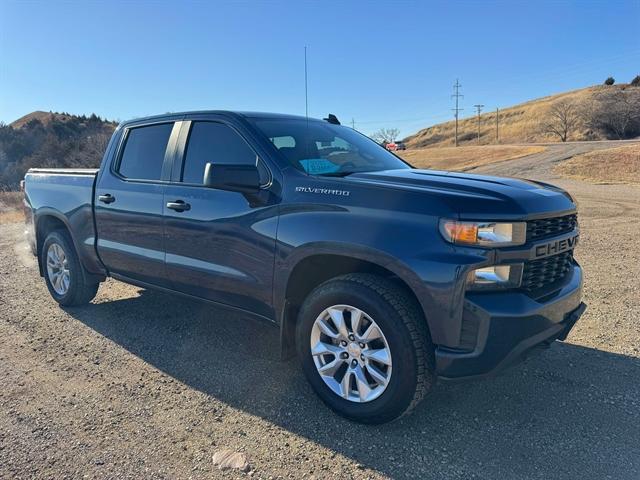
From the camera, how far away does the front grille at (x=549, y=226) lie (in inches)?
111

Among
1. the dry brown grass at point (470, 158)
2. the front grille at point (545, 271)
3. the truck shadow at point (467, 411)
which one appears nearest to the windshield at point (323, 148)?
the front grille at point (545, 271)

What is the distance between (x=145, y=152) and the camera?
4.52 metres

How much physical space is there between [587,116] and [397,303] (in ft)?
237

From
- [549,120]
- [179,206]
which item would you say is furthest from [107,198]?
[549,120]

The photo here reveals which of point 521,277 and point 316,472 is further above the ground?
point 521,277

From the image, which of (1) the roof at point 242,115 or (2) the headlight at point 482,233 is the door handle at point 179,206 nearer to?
(1) the roof at point 242,115

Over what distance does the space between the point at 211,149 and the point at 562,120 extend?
252 ft

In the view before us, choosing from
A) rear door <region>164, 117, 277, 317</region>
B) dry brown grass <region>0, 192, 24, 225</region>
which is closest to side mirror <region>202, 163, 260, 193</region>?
rear door <region>164, 117, 277, 317</region>

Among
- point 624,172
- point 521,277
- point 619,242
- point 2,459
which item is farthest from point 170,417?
point 624,172

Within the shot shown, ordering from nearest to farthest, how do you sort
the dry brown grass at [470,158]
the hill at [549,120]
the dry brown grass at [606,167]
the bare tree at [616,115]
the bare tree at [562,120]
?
1. the dry brown grass at [606,167]
2. the dry brown grass at [470,158]
3. the bare tree at [616,115]
4. the hill at [549,120]
5. the bare tree at [562,120]

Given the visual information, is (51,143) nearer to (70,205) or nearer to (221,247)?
(70,205)

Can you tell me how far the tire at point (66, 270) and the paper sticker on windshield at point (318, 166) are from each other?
292 cm

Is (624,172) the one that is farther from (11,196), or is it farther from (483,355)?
(11,196)

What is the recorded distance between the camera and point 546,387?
11.5 ft
